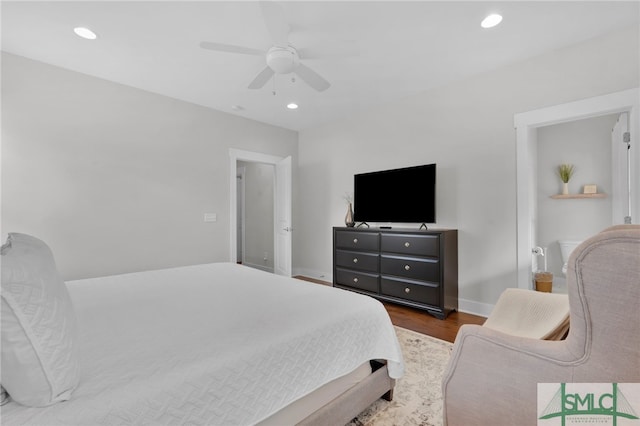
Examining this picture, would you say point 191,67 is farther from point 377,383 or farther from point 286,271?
point 377,383

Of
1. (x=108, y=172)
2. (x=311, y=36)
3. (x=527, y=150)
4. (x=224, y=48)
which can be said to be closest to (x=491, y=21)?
(x=527, y=150)

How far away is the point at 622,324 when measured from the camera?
82cm

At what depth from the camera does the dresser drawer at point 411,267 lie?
3.08 m

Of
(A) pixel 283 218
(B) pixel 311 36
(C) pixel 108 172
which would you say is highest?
(B) pixel 311 36

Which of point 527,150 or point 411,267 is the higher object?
point 527,150

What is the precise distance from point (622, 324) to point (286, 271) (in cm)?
398

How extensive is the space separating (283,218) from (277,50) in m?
2.75

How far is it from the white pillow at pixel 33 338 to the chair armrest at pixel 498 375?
1.33m

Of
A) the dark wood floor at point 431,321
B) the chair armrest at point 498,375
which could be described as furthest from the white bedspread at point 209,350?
the dark wood floor at point 431,321

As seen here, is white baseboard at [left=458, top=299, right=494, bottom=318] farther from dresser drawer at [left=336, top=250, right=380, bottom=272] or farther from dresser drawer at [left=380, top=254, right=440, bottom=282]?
dresser drawer at [left=336, top=250, right=380, bottom=272]

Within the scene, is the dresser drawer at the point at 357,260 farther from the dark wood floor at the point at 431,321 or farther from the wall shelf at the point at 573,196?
the wall shelf at the point at 573,196

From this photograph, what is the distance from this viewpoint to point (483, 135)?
10.5 feet

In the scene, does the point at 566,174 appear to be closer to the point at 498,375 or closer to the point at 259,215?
the point at 498,375

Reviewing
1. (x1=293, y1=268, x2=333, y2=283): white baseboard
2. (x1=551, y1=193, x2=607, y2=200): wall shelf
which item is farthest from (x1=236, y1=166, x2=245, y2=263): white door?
(x1=551, y1=193, x2=607, y2=200): wall shelf
